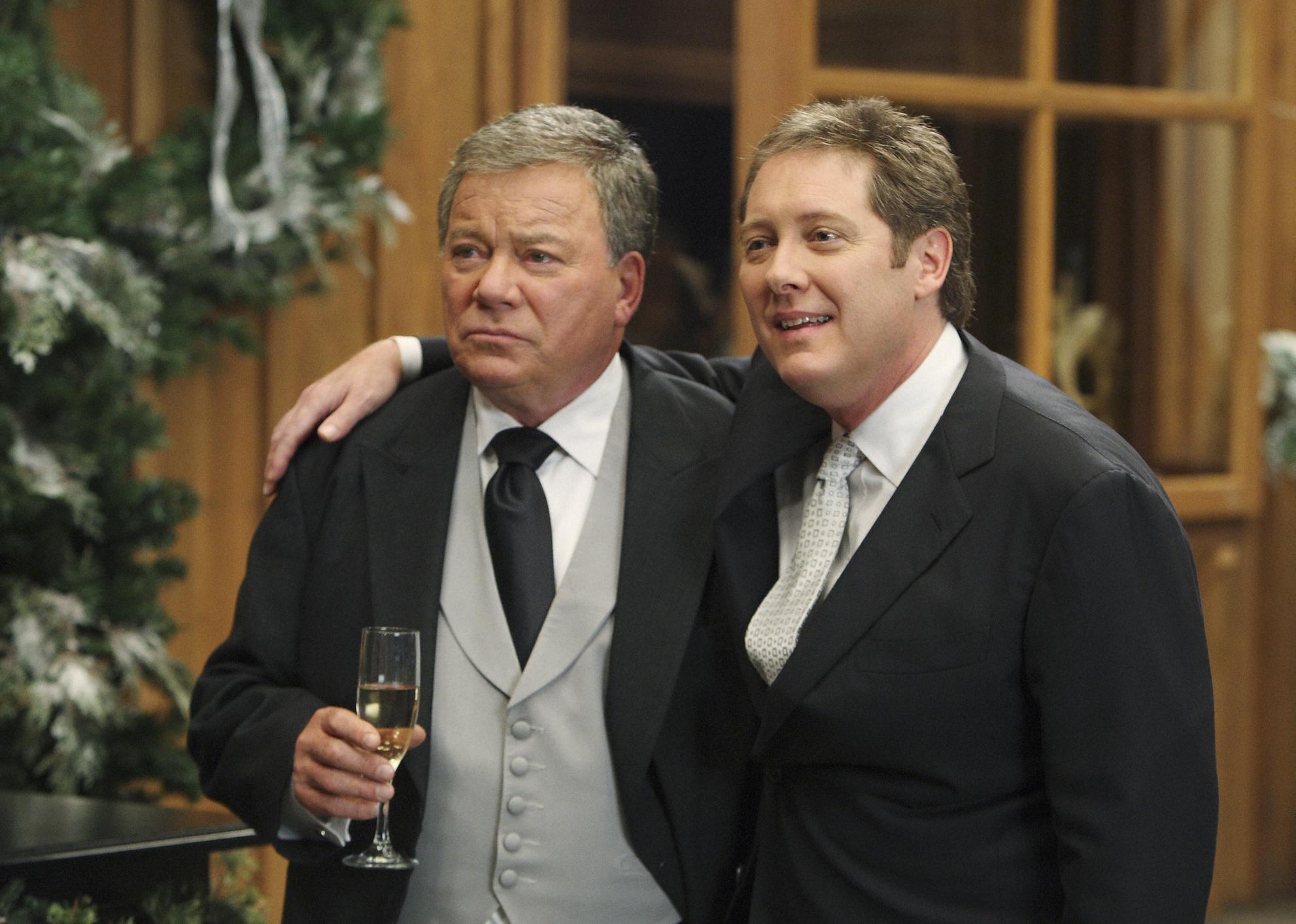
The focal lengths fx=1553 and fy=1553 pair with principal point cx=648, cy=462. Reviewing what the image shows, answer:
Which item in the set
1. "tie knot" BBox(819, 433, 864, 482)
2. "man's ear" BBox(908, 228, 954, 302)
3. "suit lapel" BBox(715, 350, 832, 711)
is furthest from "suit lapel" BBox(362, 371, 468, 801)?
"man's ear" BBox(908, 228, 954, 302)

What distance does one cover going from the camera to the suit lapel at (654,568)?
164 centimetres

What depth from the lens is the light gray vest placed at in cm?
165

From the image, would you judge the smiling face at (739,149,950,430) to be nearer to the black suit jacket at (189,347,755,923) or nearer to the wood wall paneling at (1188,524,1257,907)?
the black suit jacket at (189,347,755,923)

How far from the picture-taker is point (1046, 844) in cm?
142

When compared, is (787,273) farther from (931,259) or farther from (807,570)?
(807,570)

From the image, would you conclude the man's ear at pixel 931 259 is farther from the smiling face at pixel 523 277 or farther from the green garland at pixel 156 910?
the green garland at pixel 156 910

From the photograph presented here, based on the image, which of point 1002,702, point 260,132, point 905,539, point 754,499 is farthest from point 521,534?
point 260,132

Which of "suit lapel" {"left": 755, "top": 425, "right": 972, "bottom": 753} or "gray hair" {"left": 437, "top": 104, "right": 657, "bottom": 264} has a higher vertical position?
"gray hair" {"left": 437, "top": 104, "right": 657, "bottom": 264}

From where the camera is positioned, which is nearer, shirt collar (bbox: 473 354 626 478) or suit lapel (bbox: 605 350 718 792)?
suit lapel (bbox: 605 350 718 792)

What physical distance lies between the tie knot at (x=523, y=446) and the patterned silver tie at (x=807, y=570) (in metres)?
0.34

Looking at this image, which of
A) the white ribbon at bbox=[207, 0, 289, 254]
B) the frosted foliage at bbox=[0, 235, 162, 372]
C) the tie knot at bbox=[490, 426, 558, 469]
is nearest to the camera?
the tie knot at bbox=[490, 426, 558, 469]

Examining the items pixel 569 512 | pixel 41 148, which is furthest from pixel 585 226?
pixel 41 148

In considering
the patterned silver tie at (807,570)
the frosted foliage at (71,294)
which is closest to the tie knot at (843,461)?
the patterned silver tie at (807,570)

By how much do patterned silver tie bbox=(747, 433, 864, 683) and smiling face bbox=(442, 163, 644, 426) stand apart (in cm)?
34
